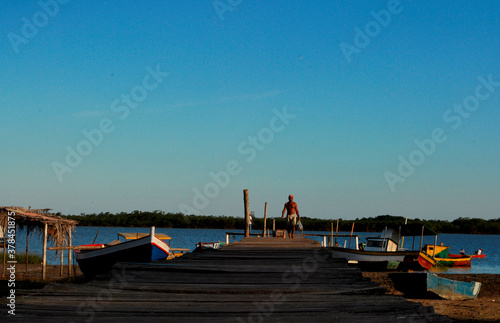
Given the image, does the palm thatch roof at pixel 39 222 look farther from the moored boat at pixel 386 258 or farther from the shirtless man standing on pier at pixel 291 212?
the moored boat at pixel 386 258

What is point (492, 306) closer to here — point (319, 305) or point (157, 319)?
point (319, 305)

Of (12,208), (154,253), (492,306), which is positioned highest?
(12,208)

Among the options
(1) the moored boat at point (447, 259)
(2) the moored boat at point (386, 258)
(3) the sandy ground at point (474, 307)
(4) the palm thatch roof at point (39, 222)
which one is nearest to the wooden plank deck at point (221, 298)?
(3) the sandy ground at point (474, 307)

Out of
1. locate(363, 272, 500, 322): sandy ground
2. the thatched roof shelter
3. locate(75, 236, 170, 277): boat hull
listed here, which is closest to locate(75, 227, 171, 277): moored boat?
locate(75, 236, 170, 277): boat hull

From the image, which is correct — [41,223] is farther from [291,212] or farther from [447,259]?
[447,259]

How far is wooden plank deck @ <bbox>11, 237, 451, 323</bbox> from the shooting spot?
16.1 feet

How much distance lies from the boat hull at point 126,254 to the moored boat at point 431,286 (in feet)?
27.0

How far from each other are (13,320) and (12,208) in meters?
17.3

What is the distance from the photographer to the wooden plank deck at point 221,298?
4.92 m

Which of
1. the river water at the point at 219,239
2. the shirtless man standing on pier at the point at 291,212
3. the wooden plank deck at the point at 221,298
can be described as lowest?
the river water at the point at 219,239

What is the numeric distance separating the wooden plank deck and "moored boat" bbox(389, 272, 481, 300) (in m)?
10.3

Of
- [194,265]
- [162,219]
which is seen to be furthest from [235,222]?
[194,265]

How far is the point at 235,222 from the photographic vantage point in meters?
87.9

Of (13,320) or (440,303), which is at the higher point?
(13,320)
